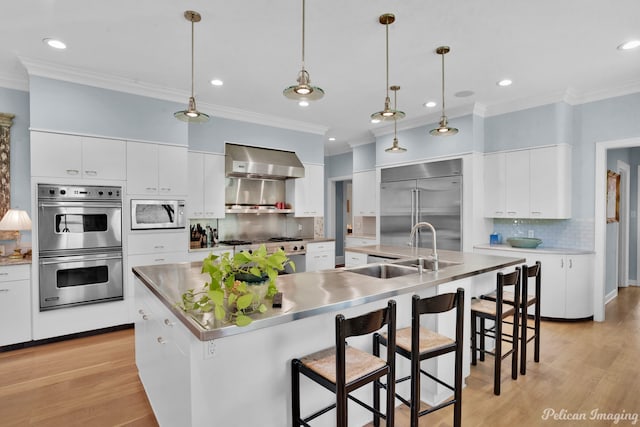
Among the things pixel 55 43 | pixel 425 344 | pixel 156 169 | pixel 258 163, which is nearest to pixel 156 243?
pixel 156 169

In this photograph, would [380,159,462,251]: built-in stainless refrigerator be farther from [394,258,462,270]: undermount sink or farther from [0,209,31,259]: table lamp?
[0,209,31,259]: table lamp

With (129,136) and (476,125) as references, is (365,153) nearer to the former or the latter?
(476,125)

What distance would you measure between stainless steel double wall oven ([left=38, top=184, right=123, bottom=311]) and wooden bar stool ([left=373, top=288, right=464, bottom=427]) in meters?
3.22

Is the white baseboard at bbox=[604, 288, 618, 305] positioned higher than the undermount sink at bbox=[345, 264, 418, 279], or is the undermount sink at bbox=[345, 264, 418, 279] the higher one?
the undermount sink at bbox=[345, 264, 418, 279]

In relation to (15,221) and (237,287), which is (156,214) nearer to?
(15,221)

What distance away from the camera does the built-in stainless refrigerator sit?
511cm

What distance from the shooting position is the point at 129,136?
3.95 m

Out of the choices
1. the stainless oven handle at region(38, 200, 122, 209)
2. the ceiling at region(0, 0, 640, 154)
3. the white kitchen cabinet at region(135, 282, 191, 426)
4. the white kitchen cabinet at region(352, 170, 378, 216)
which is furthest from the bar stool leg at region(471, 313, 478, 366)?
the white kitchen cabinet at region(352, 170, 378, 216)

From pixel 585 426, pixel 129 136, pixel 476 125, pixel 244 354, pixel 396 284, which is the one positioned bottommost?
pixel 585 426

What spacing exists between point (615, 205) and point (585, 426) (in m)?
4.65

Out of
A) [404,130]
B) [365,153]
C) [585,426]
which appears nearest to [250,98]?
[404,130]

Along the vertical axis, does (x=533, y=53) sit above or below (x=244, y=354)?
above

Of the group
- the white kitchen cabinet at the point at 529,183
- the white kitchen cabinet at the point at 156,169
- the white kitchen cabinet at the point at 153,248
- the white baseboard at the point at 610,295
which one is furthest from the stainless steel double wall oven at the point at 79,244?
the white baseboard at the point at 610,295

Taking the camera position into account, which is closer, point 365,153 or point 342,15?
point 342,15
